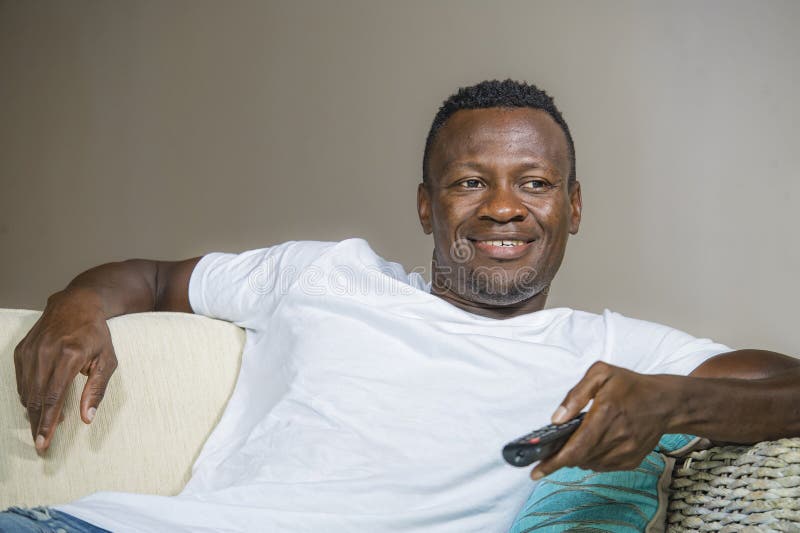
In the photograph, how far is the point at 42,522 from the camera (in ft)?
3.71

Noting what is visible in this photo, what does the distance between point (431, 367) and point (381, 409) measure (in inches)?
4.0

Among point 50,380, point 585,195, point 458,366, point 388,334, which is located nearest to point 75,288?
point 50,380

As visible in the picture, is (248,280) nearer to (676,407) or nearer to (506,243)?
(506,243)

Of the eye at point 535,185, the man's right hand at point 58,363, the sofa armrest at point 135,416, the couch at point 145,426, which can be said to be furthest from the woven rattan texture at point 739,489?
the man's right hand at point 58,363

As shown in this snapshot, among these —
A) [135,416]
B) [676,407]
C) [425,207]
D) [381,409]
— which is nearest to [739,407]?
[676,407]

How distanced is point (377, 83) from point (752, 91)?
3.89ft

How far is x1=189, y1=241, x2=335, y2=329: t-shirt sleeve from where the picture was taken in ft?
4.94

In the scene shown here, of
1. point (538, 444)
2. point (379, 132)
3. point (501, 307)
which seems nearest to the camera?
point (538, 444)

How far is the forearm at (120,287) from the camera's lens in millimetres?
1486

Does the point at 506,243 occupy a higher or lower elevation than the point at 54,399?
higher

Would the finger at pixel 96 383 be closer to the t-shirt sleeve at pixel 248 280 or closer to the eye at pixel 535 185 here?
the t-shirt sleeve at pixel 248 280

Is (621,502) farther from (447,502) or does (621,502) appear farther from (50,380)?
(50,380)

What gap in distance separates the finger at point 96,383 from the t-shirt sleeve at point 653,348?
787mm

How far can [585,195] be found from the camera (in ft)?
8.53
